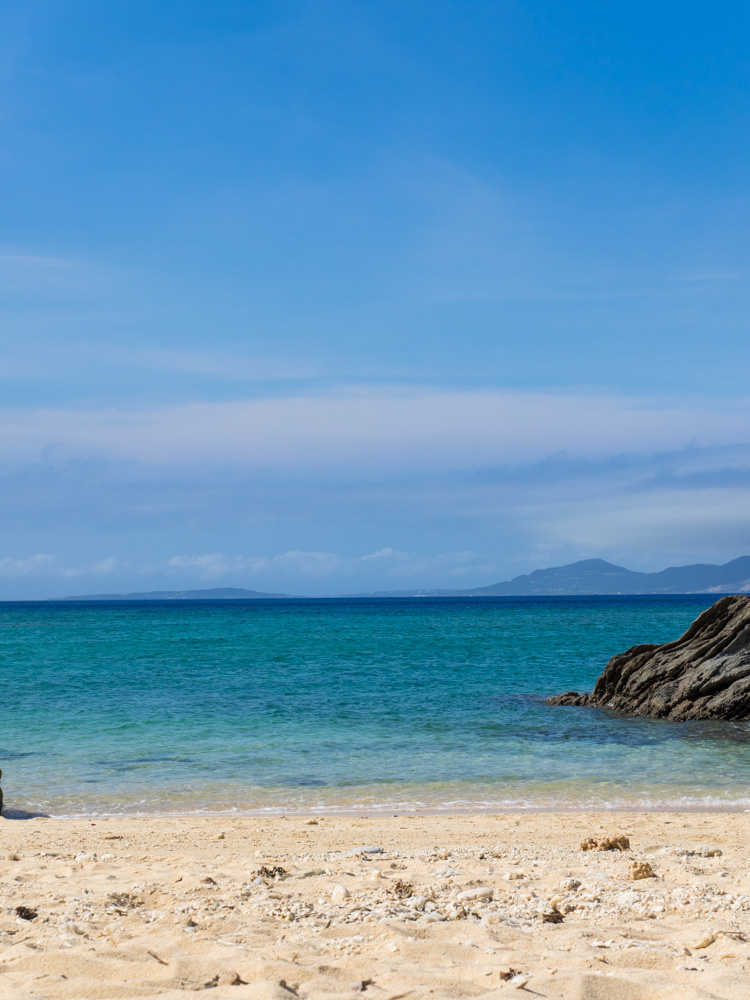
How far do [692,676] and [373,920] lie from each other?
2009 centimetres

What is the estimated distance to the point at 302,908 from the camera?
6.59 m

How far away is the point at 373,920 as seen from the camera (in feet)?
20.4

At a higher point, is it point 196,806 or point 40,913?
point 40,913

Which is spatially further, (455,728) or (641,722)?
(641,722)

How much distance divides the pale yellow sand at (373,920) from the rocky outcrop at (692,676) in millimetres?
13329

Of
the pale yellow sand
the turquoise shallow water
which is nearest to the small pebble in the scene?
the pale yellow sand

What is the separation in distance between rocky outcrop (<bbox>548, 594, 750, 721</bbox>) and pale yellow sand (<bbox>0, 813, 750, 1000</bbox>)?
13.3 m

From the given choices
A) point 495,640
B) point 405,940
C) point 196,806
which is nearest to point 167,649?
point 495,640

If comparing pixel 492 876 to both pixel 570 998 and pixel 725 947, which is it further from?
pixel 570 998

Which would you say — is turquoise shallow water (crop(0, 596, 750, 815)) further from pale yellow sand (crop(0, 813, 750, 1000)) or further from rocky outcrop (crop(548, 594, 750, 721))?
pale yellow sand (crop(0, 813, 750, 1000))

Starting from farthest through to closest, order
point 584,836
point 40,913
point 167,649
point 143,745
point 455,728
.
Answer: point 167,649, point 455,728, point 143,745, point 584,836, point 40,913

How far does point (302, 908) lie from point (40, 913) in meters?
2.12

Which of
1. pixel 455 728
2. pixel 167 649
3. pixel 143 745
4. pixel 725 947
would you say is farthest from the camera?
pixel 167 649

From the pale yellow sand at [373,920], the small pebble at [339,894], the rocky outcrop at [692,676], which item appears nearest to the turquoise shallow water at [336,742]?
the rocky outcrop at [692,676]
